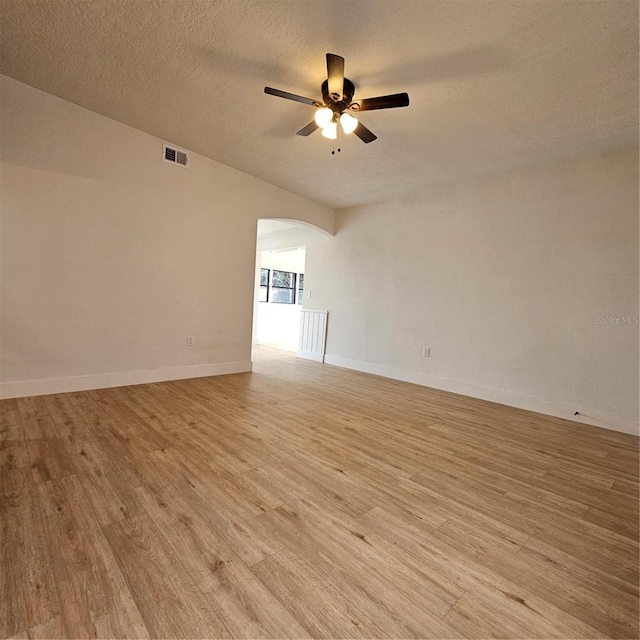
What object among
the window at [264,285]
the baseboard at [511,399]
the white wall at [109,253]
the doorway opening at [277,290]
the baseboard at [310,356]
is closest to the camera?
the white wall at [109,253]

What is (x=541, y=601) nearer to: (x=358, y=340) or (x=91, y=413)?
(x=91, y=413)

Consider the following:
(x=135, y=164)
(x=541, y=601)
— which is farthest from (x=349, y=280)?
(x=541, y=601)

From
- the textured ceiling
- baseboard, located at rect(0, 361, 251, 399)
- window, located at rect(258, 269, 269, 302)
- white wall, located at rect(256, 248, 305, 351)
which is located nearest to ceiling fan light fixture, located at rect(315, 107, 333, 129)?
the textured ceiling

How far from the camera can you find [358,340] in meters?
5.34

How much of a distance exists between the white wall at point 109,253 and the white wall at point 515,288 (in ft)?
7.37

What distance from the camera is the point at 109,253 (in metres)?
3.34

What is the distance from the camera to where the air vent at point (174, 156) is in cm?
364

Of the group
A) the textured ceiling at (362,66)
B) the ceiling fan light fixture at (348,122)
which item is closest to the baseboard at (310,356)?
the textured ceiling at (362,66)

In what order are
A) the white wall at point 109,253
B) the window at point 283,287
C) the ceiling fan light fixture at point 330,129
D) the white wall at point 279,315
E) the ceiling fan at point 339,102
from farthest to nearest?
the window at point 283,287 → the white wall at point 279,315 → the white wall at point 109,253 → the ceiling fan light fixture at point 330,129 → the ceiling fan at point 339,102

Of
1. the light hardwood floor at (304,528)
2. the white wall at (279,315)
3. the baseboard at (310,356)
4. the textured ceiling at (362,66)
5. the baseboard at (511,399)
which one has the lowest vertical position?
the light hardwood floor at (304,528)

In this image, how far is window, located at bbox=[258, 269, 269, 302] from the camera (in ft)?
26.6

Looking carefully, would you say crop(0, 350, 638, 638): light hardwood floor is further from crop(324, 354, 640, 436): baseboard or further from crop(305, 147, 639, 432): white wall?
crop(305, 147, 639, 432): white wall

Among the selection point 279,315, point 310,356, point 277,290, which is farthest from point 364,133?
point 279,315

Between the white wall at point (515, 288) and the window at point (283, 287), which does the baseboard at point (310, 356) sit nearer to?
the white wall at point (515, 288)
